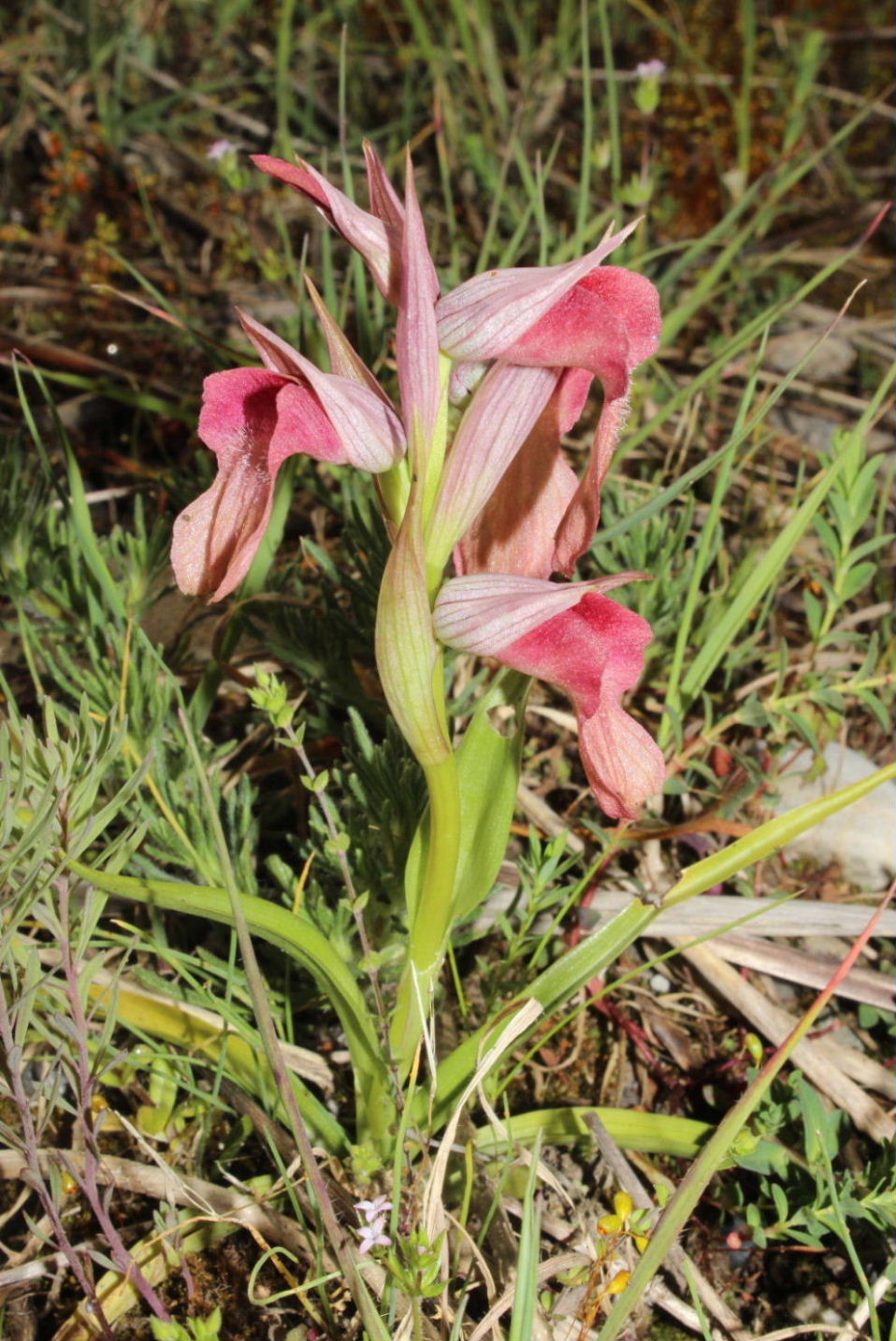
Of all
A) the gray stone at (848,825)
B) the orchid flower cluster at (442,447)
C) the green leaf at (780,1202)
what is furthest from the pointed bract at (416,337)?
the gray stone at (848,825)

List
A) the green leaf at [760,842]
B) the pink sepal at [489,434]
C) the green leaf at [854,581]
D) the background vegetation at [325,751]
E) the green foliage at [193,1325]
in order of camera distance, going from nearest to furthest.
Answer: the green foliage at [193,1325]
the pink sepal at [489,434]
the green leaf at [760,842]
the background vegetation at [325,751]
the green leaf at [854,581]

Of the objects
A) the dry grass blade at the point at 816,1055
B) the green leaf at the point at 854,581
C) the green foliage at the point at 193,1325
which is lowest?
the dry grass blade at the point at 816,1055

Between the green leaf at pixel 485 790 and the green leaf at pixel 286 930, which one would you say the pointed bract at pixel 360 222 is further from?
the green leaf at pixel 286 930

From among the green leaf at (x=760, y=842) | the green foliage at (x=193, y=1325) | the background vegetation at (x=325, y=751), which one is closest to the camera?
the green foliage at (x=193, y=1325)

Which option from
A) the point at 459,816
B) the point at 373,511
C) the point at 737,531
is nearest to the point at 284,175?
the point at 459,816

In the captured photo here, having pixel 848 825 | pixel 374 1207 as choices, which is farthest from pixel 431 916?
pixel 848 825

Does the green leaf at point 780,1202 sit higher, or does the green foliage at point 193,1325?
the green foliage at point 193,1325

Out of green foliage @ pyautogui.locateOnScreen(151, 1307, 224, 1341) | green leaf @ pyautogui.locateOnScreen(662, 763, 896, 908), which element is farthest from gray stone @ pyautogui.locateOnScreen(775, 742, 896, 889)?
green foliage @ pyautogui.locateOnScreen(151, 1307, 224, 1341)

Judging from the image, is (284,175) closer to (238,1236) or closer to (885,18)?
(238,1236)

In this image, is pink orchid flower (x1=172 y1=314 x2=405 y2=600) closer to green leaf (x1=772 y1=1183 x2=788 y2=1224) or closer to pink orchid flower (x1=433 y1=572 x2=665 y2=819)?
pink orchid flower (x1=433 y1=572 x2=665 y2=819)

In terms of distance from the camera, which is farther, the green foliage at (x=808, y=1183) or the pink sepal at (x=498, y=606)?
the green foliage at (x=808, y=1183)
